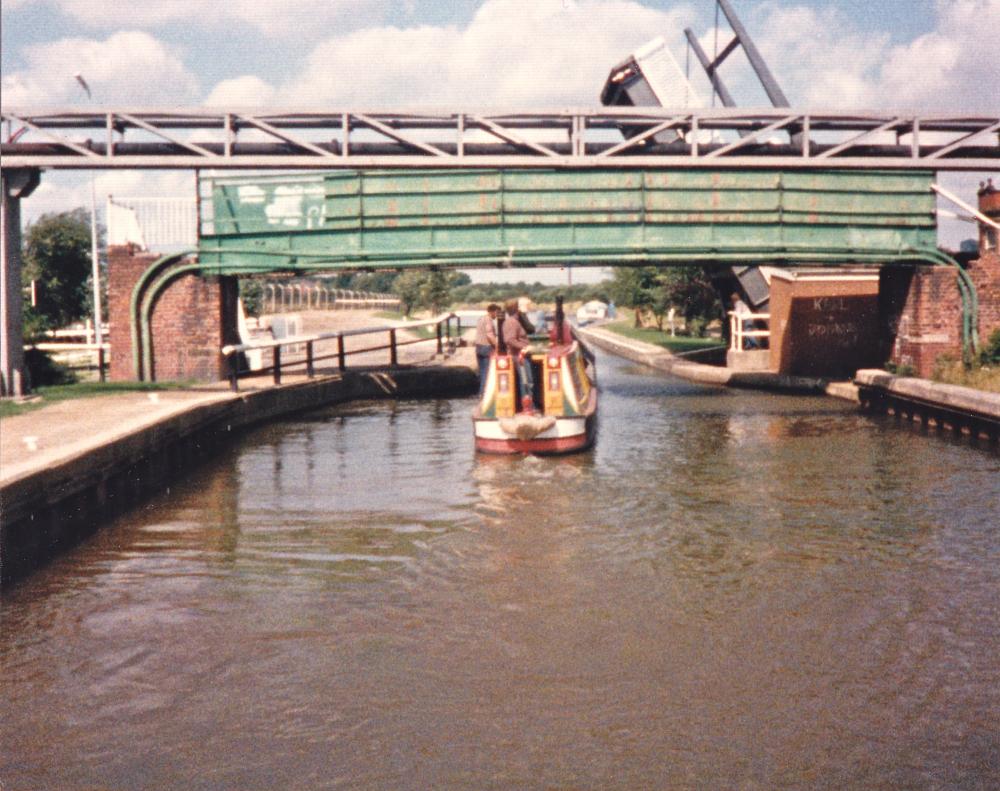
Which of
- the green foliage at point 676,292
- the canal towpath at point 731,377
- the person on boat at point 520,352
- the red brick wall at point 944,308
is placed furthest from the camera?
the green foliage at point 676,292

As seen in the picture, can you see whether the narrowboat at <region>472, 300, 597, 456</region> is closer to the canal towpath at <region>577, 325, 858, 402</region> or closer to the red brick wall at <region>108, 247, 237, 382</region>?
the red brick wall at <region>108, 247, 237, 382</region>

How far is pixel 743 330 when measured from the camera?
109 feet

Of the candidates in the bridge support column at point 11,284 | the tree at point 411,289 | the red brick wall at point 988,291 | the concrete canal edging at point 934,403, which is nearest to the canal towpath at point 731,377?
the concrete canal edging at point 934,403

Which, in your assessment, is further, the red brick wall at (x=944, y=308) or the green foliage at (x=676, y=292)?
the green foliage at (x=676, y=292)

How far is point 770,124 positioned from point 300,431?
428 inches

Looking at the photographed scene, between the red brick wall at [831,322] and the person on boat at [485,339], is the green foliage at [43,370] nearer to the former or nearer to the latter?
the person on boat at [485,339]

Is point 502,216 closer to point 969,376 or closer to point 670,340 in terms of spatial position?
point 969,376

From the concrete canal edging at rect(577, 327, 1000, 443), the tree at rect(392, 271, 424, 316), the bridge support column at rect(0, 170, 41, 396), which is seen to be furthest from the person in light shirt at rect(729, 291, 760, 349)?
the tree at rect(392, 271, 424, 316)

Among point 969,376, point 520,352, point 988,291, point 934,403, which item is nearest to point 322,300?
point 988,291

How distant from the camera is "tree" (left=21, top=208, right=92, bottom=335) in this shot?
50.8 metres

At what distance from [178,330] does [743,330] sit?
16.4 meters

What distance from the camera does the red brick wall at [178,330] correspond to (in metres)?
23.8

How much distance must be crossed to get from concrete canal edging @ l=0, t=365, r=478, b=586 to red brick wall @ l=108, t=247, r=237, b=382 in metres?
2.13

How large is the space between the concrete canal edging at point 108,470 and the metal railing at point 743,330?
1391cm
